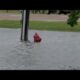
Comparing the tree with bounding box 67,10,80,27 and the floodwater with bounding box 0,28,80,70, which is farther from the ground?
the tree with bounding box 67,10,80,27

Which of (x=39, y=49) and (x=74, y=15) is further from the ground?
(x=74, y=15)

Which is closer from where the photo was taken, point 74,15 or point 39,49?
point 74,15

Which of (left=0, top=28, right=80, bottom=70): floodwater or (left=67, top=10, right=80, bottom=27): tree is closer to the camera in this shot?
(left=67, top=10, right=80, bottom=27): tree

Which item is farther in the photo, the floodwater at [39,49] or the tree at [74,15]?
the floodwater at [39,49]

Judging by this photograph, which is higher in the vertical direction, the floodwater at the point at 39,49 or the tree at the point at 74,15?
the tree at the point at 74,15

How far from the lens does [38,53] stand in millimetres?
1746
